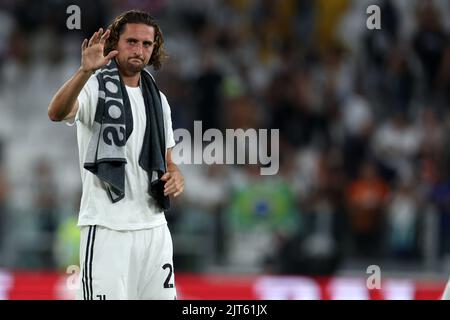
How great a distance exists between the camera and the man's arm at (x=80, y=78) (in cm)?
464

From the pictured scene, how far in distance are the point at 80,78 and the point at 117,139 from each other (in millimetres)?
427

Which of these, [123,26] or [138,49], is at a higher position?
[123,26]

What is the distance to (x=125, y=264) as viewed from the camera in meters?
4.98

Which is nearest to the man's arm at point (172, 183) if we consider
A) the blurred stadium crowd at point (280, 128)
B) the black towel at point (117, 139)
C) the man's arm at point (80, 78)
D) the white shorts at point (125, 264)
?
the black towel at point (117, 139)

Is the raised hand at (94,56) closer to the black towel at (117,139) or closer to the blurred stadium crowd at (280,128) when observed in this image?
the black towel at (117,139)

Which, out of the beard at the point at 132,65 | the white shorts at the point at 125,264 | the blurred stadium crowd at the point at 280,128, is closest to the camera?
the white shorts at the point at 125,264

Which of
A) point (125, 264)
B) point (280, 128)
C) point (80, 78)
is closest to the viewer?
point (80, 78)

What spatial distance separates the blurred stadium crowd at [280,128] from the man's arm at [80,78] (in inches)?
174

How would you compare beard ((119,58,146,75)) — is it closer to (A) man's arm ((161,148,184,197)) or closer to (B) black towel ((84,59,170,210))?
(B) black towel ((84,59,170,210))

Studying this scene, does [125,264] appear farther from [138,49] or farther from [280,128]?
[280,128]

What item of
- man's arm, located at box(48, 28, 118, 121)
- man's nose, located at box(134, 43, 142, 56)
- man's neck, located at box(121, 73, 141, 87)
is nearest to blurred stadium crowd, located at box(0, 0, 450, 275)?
man's neck, located at box(121, 73, 141, 87)

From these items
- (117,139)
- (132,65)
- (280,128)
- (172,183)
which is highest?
(132,65)

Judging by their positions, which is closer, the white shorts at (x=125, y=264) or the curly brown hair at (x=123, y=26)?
the white shorts at (x=125, y=264)

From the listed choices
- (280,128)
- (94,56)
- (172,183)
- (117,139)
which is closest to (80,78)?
(94,56)
